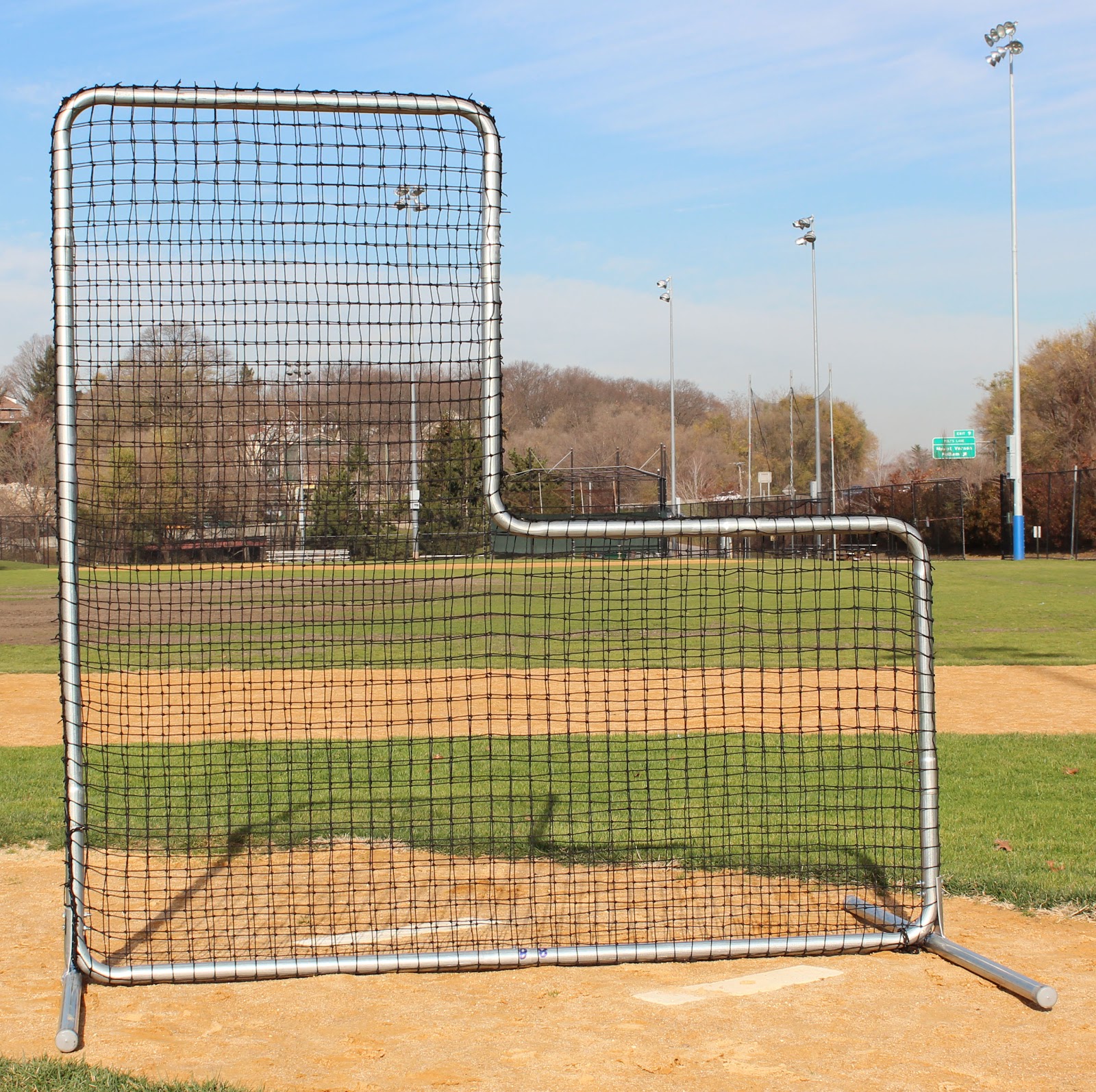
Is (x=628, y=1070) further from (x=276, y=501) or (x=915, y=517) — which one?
(x=915, y=517)

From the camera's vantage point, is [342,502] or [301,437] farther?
[342,502]

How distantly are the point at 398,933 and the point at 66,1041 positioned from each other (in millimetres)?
1363

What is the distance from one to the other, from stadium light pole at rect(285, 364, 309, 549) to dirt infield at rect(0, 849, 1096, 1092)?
221 cm

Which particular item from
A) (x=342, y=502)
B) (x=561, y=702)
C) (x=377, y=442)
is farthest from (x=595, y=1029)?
(x=561, y=702)

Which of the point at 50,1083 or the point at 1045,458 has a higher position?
the point at 1045,458

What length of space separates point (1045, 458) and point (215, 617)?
4608 cm

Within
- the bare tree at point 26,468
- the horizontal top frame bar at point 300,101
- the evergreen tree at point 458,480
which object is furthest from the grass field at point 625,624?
the bare tree at point 26,468

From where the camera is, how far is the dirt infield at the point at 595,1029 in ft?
10.4

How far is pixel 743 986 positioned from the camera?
154 inches

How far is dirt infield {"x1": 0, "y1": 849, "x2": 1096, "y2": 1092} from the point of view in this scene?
3.18 m

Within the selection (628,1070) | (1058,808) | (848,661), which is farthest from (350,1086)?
(848,661)

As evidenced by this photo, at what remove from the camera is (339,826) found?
6.04 meters

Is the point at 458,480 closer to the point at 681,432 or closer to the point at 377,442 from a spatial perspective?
the point at 377,442

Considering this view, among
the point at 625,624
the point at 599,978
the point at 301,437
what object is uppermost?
the point at 301,437
